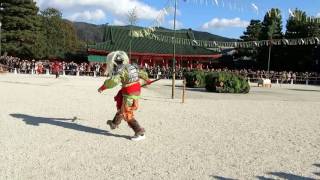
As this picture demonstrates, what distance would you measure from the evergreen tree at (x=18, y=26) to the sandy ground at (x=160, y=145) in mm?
35885

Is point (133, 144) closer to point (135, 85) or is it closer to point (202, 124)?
point (135, 85)

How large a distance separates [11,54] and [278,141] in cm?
4364

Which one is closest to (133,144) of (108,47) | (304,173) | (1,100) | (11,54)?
(304,173)

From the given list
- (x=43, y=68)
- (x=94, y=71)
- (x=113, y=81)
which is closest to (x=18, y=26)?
(x=43, y=68)

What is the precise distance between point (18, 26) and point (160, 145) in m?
43.0

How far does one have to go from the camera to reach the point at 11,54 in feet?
160

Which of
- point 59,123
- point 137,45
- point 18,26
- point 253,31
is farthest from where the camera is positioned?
point 253,31

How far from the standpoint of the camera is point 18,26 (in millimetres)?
48250

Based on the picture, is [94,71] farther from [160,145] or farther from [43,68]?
[160,145]

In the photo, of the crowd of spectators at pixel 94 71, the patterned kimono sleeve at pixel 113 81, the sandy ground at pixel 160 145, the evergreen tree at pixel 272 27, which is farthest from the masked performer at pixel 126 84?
the evergreen tree at pixel 272 27

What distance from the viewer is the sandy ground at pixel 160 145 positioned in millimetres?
6398

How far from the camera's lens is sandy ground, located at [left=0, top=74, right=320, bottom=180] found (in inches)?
252

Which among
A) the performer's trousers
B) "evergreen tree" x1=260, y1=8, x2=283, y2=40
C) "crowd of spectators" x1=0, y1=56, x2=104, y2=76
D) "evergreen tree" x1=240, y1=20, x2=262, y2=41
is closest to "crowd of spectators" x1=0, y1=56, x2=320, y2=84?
"crowd of spectators" x1=0, y1=56, x2=104, y2=76

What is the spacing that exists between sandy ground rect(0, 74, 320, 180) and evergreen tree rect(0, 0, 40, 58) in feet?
118
